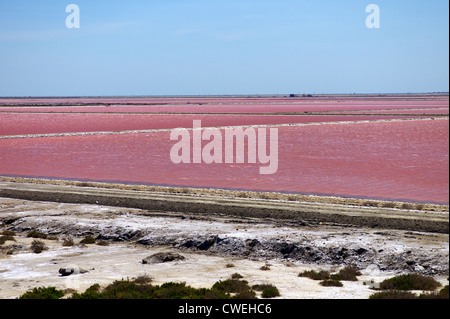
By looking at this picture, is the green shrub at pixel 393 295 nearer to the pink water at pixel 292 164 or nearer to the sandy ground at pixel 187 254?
the sandy ground at pixel 187 254

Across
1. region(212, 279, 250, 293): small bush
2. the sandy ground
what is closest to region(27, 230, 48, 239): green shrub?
the sandy ground

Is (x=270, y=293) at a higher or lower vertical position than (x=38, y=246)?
higher

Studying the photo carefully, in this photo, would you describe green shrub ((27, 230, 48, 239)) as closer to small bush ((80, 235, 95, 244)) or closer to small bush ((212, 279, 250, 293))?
small bush ((80, 235, 95, 244))

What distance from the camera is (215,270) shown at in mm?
16969

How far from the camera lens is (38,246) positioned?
65.1 feet

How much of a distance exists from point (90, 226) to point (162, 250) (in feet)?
13.4

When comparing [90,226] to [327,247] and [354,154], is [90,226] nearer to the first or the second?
Answer: [327,247]

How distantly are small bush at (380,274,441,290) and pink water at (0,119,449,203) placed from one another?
4129 mm

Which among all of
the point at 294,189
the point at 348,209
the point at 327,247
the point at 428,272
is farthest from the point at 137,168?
the point at 428,272

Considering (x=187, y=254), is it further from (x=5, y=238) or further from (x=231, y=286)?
(x=5, y=238)

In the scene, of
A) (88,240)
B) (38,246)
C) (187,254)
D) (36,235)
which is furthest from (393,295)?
(36,235)

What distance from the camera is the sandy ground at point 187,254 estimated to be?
15641 millimetres

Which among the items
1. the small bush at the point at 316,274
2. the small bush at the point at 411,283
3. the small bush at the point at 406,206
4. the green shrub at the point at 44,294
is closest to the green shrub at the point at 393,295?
the small bush at the point at 411,283

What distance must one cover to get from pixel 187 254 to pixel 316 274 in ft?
15.9
